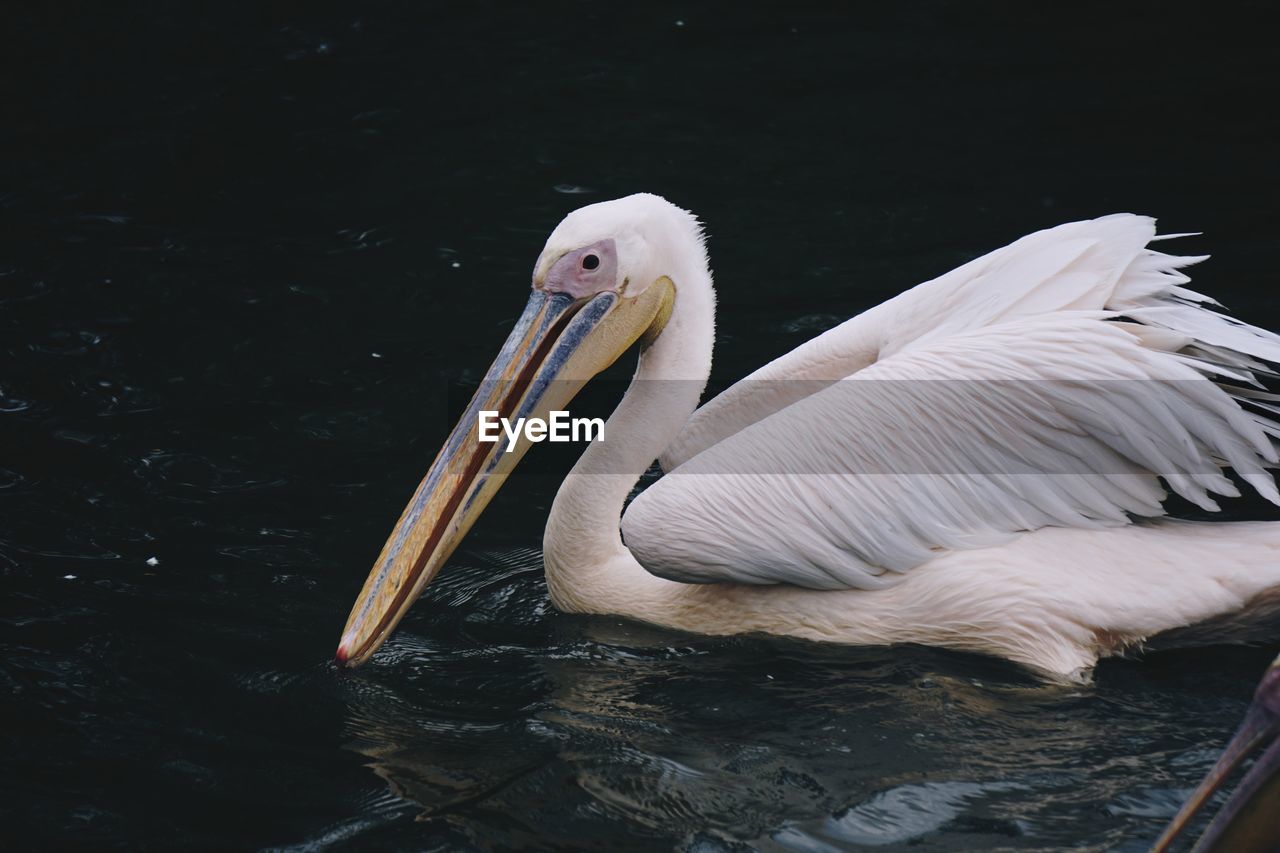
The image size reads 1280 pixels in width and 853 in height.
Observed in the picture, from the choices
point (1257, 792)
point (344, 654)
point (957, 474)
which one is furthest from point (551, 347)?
point (1257, 792)

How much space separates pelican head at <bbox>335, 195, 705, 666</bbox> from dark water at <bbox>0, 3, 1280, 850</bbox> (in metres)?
0.33

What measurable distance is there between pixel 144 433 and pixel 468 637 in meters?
1.73

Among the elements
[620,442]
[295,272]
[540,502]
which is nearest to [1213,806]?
[620,442]

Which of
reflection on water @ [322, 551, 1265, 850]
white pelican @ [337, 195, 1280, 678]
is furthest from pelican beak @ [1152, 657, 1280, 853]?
white pelican @ [337, 195, 1280, 678]

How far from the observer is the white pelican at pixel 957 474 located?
11.4ft

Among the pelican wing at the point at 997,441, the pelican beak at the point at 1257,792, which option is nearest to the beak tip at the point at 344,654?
the pelican wing at the point at 997,441

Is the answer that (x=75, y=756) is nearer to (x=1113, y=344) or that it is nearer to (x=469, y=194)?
(x=1113, y=344)

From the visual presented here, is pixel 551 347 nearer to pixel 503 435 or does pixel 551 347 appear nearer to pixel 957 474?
pixel 503 435

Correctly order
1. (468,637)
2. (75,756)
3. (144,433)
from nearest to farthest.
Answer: (75,756), (468,637), (144,433)

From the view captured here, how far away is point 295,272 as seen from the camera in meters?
6.24

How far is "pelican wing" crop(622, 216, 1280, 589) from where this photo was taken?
346cm

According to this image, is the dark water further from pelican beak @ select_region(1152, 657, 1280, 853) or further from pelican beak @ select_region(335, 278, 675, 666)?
pelican beak @ select_region(1152, 657, 1280, 853)

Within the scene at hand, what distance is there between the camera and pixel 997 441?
11.7ft

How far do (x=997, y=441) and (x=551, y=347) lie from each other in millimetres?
1218
